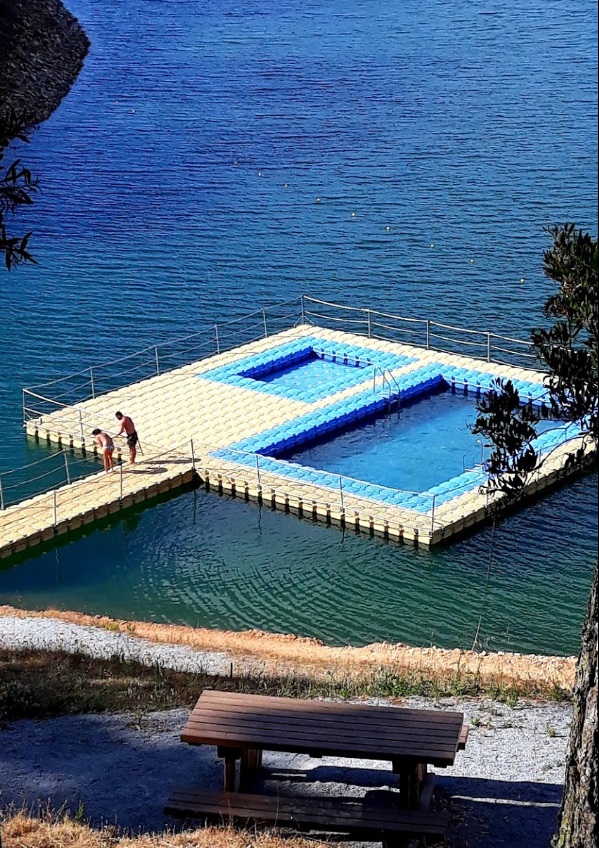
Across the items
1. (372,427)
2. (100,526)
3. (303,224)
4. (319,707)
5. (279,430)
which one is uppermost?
(303,224)

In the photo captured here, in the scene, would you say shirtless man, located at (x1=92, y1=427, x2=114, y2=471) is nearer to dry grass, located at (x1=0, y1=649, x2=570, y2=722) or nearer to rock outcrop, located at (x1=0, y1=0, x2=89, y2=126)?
dry grass, located at (x1=0, y1=649, x2=570, y2=722)

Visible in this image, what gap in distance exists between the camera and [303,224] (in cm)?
5319

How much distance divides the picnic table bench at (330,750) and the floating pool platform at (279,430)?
54.2 feet

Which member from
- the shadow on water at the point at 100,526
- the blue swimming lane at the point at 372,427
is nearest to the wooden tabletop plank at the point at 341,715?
the blue swimming lane at the point at 372,427

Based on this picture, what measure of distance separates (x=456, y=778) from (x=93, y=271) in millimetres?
36817

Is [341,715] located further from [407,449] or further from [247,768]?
[407,449]

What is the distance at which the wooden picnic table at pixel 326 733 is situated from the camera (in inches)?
500

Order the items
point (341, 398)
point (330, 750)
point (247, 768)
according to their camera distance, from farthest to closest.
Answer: point (341, 398), point (247, 768), point (330, 750)

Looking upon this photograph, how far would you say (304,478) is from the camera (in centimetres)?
3256

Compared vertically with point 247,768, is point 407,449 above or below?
below

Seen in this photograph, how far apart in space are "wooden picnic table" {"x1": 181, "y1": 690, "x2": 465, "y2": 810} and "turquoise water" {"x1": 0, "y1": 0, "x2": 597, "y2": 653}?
12.6m

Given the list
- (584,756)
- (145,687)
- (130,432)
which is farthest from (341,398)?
(584,756)

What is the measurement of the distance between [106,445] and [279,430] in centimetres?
461

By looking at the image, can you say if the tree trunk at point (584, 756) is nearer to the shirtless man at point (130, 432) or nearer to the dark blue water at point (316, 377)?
the shirtless man at point (130, 432)
